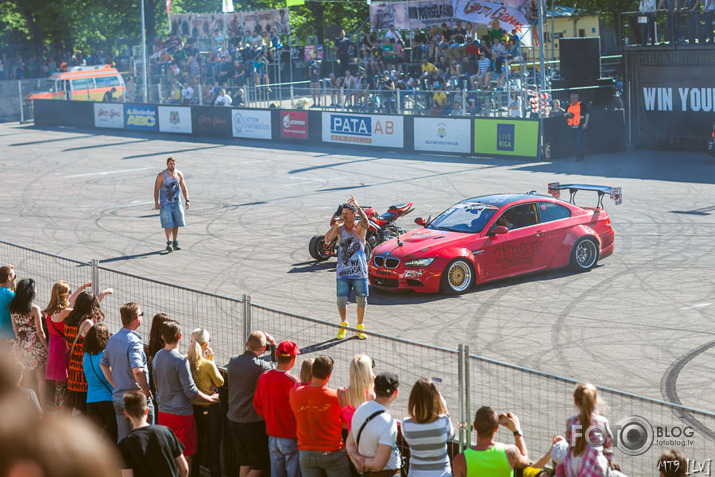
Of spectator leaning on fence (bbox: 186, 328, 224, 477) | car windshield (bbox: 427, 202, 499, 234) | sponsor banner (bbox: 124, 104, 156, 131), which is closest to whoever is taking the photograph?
spectator leaning on fence (bbox: 186, 328, 224, 477)

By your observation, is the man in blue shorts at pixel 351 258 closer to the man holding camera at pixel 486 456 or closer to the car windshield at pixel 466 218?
the car windshield at pixel 466 218

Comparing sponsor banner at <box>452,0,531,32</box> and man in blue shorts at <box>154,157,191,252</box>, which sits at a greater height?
sponsor banner at <box>452,0,531,32</box>

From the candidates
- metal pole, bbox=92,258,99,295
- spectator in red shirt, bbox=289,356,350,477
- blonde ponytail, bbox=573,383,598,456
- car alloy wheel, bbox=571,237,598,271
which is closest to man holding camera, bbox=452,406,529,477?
blonde ponytail, bbox=573,383,598,456

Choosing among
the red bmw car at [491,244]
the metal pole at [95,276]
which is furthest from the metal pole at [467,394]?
the red bmw car at [491,244]

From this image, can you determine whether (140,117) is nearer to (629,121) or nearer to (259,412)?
(629,121)

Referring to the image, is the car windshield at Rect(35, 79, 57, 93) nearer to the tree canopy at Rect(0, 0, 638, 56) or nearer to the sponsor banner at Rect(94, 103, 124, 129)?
the sponsor banner at Rect(94, 103, 124, 129)

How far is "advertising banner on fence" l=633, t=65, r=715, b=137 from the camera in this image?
98.9ft

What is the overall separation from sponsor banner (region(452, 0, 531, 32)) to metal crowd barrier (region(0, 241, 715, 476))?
26.1 m

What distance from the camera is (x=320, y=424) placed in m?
6.58

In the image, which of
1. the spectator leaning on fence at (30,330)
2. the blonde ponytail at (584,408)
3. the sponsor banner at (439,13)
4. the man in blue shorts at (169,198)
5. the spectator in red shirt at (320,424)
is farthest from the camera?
the sponsor banner at (439,13)

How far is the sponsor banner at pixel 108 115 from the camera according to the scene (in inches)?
1780

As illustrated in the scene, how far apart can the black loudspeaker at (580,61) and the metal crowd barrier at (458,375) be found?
72.3ft

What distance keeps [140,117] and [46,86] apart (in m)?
13.1

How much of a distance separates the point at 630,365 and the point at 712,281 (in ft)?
16.2
